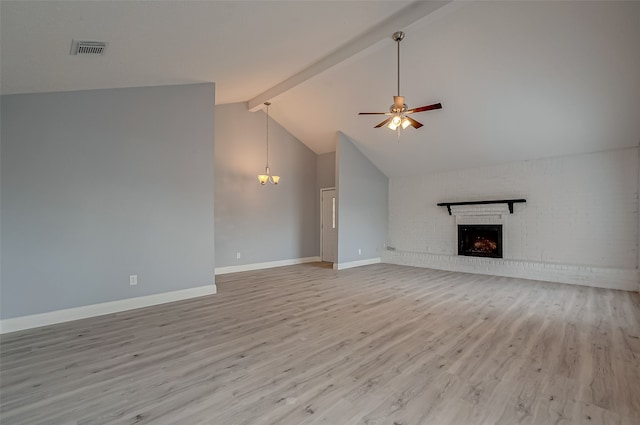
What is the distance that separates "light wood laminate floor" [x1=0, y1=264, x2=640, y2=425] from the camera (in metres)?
1.86

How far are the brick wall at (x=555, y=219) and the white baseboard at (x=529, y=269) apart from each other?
13 mm

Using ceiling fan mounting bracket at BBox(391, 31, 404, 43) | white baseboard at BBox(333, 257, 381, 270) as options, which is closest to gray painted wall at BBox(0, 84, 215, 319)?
ceiling fan mounting bracket at BBox(391, 31, 404, 43)

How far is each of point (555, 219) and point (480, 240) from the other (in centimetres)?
143

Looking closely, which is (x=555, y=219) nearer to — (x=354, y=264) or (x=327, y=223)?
(x=354, y=264)

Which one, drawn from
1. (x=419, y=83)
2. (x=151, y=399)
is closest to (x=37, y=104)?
(x=151, y=399)

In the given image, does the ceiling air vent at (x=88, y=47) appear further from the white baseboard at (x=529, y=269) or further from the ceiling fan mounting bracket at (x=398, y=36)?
the white baseboard at (x=529, y=269)

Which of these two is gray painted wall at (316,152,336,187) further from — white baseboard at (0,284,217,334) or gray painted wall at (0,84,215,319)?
white baseboard at (0,284,217,334)

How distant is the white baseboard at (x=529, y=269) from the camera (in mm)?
5203

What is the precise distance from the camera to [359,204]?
7.58 meters

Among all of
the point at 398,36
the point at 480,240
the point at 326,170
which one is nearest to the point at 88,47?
the point at 398,36

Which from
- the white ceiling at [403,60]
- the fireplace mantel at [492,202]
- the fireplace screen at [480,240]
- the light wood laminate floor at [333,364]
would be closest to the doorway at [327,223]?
the white ceiling at [403,60]

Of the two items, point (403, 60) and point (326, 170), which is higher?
point (403, 60)

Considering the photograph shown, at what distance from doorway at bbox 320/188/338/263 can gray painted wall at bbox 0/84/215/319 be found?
4.09 m

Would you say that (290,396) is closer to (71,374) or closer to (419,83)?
(71,374)
